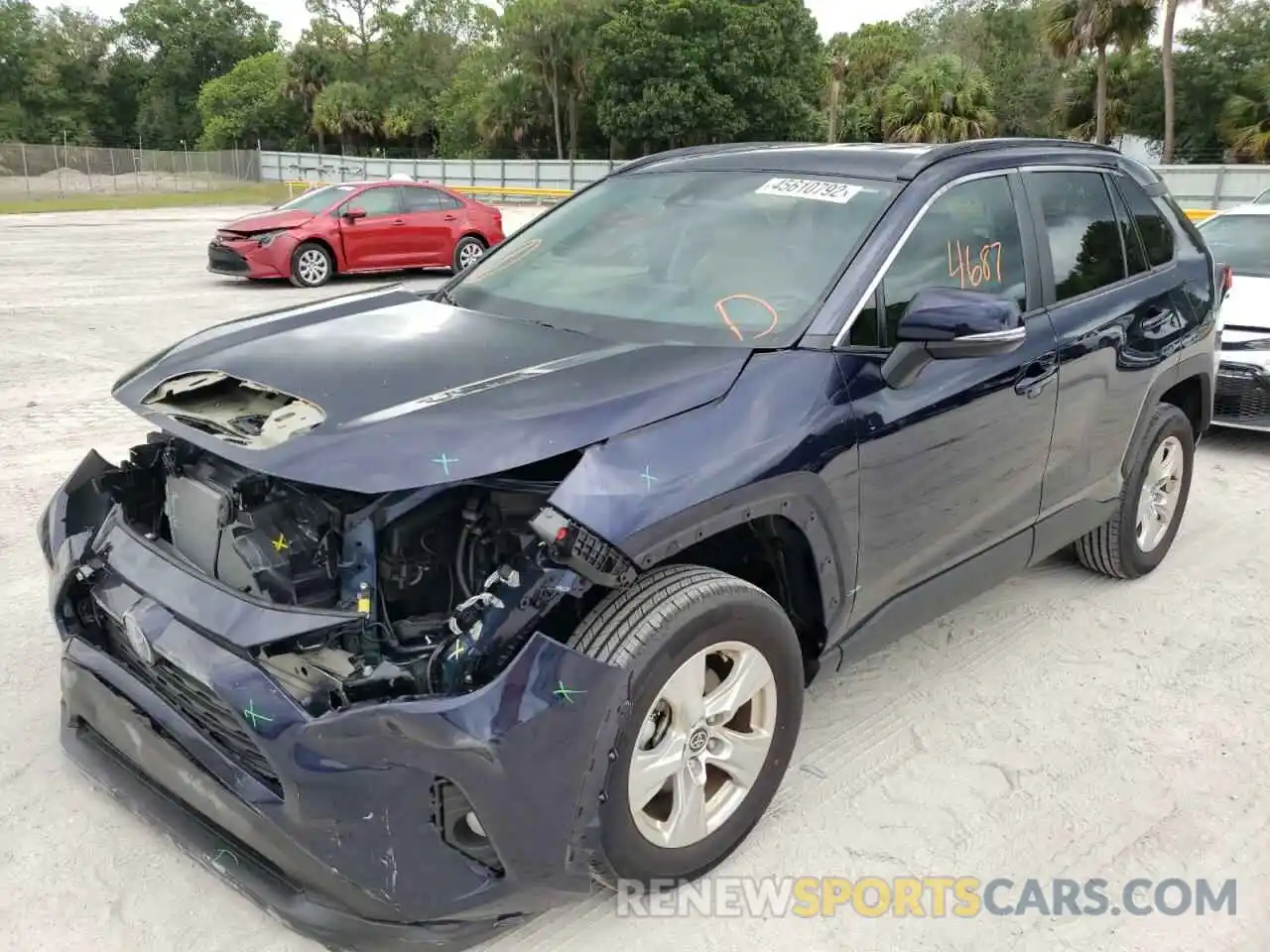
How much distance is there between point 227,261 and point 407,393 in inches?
516

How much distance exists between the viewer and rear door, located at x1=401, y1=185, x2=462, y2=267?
53.5 ft

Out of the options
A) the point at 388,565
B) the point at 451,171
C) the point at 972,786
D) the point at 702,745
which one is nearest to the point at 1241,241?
the point at 972,786

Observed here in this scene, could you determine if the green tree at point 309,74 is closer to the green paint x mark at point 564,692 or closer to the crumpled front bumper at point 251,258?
the crumpled front bumper at point 251,258

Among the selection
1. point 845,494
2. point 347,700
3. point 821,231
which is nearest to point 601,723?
point 347,700

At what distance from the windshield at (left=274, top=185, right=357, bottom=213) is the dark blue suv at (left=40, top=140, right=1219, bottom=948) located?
12627 millimetres

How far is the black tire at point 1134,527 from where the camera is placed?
4.54 metres

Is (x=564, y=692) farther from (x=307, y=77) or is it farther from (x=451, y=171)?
(x=307, y=77)

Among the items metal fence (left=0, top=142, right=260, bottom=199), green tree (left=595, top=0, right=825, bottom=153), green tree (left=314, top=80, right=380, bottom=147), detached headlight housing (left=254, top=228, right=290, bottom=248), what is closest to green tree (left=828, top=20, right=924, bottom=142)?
green tree (left=595, top=0, right=825, bottom=153)

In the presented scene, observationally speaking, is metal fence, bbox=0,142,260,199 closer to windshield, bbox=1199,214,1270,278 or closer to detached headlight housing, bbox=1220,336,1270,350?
windshield, bbox=1199,214,1270,278

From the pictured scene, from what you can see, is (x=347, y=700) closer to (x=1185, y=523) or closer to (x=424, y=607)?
(x=424, y=607)

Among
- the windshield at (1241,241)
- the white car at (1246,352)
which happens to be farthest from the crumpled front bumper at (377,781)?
the windshield at (1241,241)

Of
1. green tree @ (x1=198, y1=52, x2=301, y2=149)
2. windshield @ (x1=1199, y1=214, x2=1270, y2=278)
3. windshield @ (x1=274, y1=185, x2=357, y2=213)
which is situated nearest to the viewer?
windshield @ (x1=1199, y1=214, x2=1270, y2=278)

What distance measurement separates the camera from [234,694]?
232 cm

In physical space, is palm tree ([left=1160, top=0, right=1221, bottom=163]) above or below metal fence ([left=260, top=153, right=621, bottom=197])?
above
